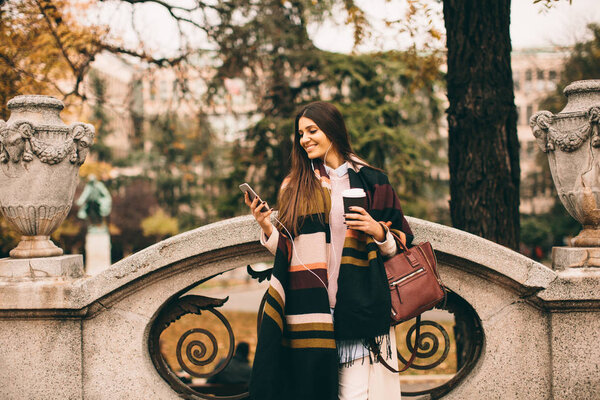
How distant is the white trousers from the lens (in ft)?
8.69

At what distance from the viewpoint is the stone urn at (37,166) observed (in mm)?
3404

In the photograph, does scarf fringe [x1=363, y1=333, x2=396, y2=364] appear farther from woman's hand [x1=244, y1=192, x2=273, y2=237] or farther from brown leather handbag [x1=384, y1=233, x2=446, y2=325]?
woman's hand [x1=244, y1=192, x2=273, y2=237]

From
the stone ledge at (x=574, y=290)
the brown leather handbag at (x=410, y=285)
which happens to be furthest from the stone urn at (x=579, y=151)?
the brown leather handbag at (x=410, y=285)

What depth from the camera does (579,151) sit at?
3.34 metres

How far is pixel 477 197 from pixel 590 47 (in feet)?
56.4

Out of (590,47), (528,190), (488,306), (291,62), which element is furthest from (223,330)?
(528,190)

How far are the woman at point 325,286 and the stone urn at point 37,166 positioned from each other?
1504 mm

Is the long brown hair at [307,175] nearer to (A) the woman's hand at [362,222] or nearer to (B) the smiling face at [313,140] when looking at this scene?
(B) the smiling face at [313,140]

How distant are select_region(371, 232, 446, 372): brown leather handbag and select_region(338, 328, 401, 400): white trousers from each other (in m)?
0.06

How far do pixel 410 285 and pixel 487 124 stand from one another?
2483 millimetres

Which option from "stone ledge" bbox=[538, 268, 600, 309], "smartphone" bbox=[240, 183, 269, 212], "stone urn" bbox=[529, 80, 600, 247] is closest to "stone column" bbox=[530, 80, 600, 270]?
"stone urn" bbox=[529, 80, 600, 247]

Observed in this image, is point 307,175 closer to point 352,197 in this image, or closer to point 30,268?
point 352,197

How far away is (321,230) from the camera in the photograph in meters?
2.65

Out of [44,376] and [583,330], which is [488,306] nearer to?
[583,330]
